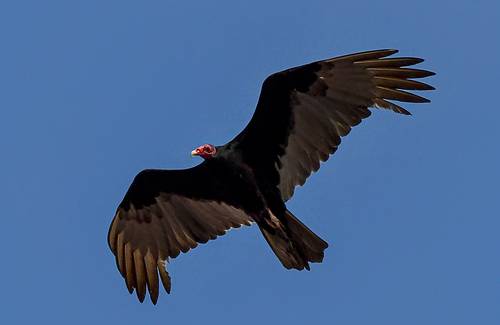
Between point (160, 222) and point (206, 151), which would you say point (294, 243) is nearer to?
point (206, 151)

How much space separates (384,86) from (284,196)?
1.65 metres

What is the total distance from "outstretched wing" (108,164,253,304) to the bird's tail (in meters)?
0.83

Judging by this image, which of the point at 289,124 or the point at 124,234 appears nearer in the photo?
the point at 289,124

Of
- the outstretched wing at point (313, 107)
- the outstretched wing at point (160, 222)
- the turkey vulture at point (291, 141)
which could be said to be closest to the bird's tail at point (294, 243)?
the turkey vulture at point (291, 141)

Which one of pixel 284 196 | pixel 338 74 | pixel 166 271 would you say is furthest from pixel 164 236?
pixel 338 74

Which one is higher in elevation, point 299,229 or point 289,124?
point 289,124

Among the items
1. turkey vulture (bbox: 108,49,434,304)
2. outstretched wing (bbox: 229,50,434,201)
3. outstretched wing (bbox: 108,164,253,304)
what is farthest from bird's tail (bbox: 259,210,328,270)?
outstretched wing (bbox: 108,164,253,304)

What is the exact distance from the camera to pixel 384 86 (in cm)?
1386

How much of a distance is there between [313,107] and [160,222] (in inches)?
96.5

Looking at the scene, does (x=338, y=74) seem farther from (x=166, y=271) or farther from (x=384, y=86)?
(x=166, y=271)

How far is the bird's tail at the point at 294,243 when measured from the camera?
1370 cm

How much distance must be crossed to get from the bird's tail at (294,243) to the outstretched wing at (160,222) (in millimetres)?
834

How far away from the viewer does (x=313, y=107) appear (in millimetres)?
14133

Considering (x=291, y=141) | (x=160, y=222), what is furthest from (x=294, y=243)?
(x=160, y=222)
